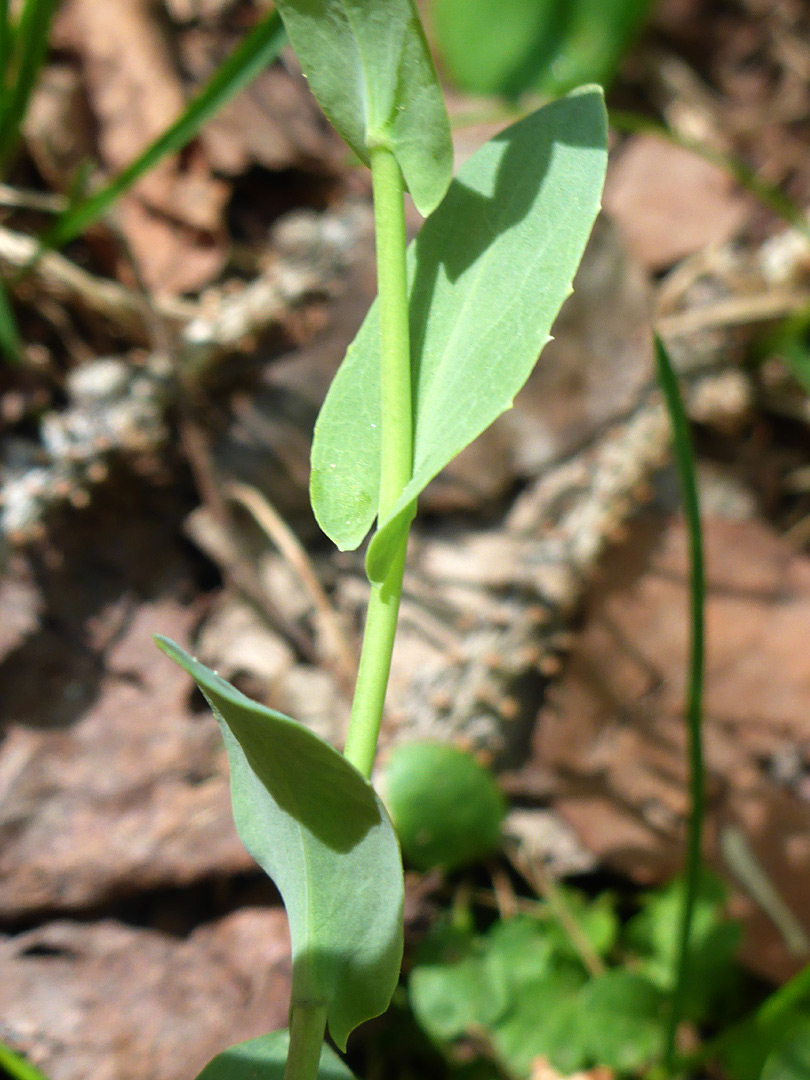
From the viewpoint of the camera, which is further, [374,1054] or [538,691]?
[538,691]

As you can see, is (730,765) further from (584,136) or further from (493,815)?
(584,136)

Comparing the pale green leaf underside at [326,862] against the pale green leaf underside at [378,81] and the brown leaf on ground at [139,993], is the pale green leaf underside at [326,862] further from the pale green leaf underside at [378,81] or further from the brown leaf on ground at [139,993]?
the brown leaf on ground at [139,993]

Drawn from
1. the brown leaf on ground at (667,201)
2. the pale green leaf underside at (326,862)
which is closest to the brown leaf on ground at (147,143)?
the brown leaf on ground at (667,201)

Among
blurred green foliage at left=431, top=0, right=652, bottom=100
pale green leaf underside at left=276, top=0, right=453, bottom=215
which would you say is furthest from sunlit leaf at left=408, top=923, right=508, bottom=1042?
blurred green foliage at left=431, top=0, right=652, bottom=100

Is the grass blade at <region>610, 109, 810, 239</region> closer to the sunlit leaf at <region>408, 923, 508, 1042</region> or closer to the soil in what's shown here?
the soil

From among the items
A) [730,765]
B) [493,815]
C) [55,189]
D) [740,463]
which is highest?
[55,189]

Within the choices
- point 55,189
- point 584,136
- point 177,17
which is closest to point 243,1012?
point 584,136
